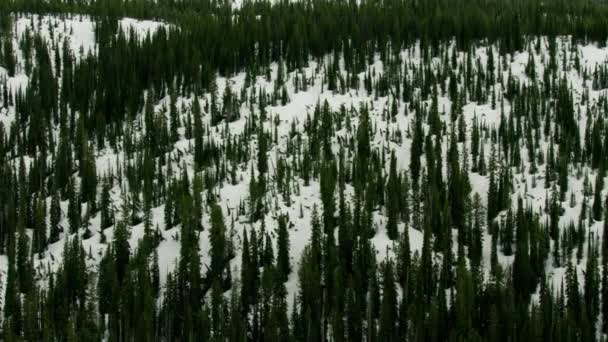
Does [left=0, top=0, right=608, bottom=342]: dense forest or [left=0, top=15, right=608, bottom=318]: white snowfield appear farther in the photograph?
[left=0, top=15, right=608, bottom=318]: white snowfield

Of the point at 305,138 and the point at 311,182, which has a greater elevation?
the point at 305,138

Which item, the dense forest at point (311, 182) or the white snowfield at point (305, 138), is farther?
the white snowfield at point (305, 138)

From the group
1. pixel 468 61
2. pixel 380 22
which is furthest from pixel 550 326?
pixel 380 22

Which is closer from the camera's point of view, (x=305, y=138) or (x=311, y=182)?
(x=311, y=182)
